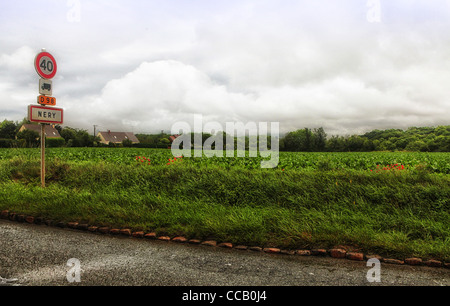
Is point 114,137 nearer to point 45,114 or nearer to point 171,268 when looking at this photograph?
point 45,114

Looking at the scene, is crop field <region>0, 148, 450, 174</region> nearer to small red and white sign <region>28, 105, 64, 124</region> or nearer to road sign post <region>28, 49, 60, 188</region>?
small red and white sign <region>28, 105, 64, 124</region>

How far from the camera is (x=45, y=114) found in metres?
7.77

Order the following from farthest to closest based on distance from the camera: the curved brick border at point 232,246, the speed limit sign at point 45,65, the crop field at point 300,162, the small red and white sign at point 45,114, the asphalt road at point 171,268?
1. the crop field at point 300,162
2. the speed limit sign at point 45,65
3. the small red and white sign at point 45,114
4. the curved brick border at point 232,246
5. the asphalt road at point 171,268

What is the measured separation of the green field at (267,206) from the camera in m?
4.34

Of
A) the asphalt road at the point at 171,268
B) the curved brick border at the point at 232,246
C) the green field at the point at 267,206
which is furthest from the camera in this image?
the green field at the point at 267,206

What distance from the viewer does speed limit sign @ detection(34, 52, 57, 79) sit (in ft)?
25.6

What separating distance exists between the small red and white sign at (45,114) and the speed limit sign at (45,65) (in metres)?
0.99

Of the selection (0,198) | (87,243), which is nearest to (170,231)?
(87,243)

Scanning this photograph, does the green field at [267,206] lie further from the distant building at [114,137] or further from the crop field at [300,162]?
the distant building at [114,137]

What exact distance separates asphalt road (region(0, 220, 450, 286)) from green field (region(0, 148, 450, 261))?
1.49 feet

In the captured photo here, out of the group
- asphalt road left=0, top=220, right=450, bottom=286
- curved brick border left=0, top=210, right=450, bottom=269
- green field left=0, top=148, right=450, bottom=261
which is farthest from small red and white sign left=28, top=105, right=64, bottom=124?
asphalt road left=0, top=220, right=450, bottom=286

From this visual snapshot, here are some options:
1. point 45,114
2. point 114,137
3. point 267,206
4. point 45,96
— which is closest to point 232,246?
point 267,206

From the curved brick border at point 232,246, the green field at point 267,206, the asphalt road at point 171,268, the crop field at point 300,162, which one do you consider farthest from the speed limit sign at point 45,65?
the asphalt road at point 171,268

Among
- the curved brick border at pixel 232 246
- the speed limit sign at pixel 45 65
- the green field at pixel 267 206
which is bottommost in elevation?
the curved brick border at pixel 232 246
